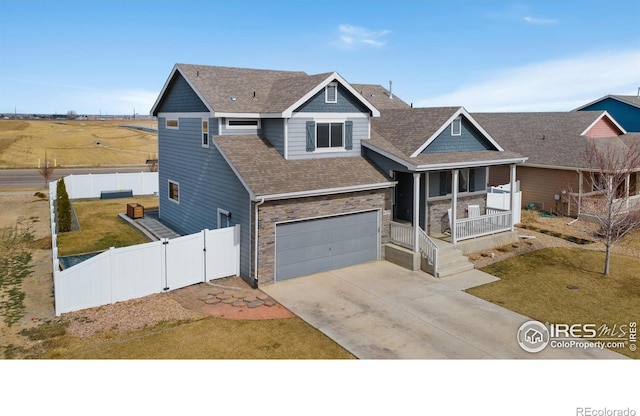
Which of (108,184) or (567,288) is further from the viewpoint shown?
(108,184)

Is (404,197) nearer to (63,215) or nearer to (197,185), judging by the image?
(197,185)

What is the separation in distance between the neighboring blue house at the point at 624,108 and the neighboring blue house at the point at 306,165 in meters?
20.0

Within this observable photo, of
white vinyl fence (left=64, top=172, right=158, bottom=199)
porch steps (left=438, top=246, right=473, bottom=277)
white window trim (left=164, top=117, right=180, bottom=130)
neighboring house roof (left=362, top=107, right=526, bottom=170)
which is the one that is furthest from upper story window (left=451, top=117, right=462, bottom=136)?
white vinyl fence (left=64, top=172, right=158, bottom=199)

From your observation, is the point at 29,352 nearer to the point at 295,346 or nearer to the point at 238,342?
the point at 238,342

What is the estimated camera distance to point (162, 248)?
1524 centimetres

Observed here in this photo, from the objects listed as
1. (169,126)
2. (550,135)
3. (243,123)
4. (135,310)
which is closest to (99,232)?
(169,126)

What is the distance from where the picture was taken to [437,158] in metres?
19.4

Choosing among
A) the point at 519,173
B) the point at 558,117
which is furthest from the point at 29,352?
the point at 558,117

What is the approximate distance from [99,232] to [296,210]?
11.4 m

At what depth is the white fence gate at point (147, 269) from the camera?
13555 millimetres

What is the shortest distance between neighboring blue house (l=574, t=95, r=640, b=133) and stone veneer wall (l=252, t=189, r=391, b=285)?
26773 mm

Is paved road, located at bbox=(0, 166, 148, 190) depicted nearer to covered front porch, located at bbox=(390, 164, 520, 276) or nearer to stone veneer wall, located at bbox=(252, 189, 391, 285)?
stone veneer wall, located at bbox=(252, 189, 391, 285)

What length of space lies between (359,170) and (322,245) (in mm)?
3461
